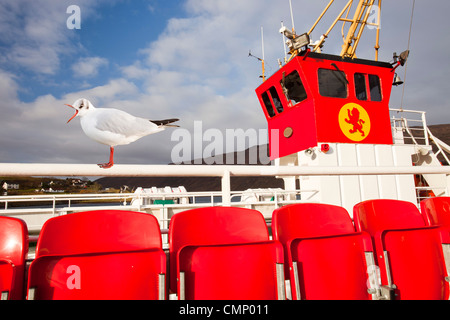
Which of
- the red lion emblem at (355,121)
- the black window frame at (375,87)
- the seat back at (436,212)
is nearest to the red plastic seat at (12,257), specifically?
the seat back at (436,212)

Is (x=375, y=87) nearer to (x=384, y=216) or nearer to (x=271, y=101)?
(x=271, y=101)

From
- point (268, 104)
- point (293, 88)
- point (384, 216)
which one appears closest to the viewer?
point (384, 216)

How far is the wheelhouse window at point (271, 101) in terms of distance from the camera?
7641mm

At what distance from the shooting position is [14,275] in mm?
1153

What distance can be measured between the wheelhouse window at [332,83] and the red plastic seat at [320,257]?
548 centimetres

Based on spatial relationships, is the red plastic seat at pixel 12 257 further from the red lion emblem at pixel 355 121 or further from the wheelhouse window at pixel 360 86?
the wheelhouse window at pixel 360 86

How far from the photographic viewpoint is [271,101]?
7809 mm

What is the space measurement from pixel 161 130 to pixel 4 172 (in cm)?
203

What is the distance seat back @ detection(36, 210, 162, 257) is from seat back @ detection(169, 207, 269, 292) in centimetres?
11

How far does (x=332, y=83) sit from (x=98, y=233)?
653 centimetres

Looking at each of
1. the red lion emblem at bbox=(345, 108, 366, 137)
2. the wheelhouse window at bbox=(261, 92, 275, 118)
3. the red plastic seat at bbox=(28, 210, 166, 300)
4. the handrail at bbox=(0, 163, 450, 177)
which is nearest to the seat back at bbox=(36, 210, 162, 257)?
the red plastic seat at bbox=(28, 210, 166, 300)

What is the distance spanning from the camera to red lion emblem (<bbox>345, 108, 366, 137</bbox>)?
6672mm

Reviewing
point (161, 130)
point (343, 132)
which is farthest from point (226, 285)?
point (343, 132)

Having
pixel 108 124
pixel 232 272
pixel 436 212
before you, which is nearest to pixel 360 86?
pixel 436 212
